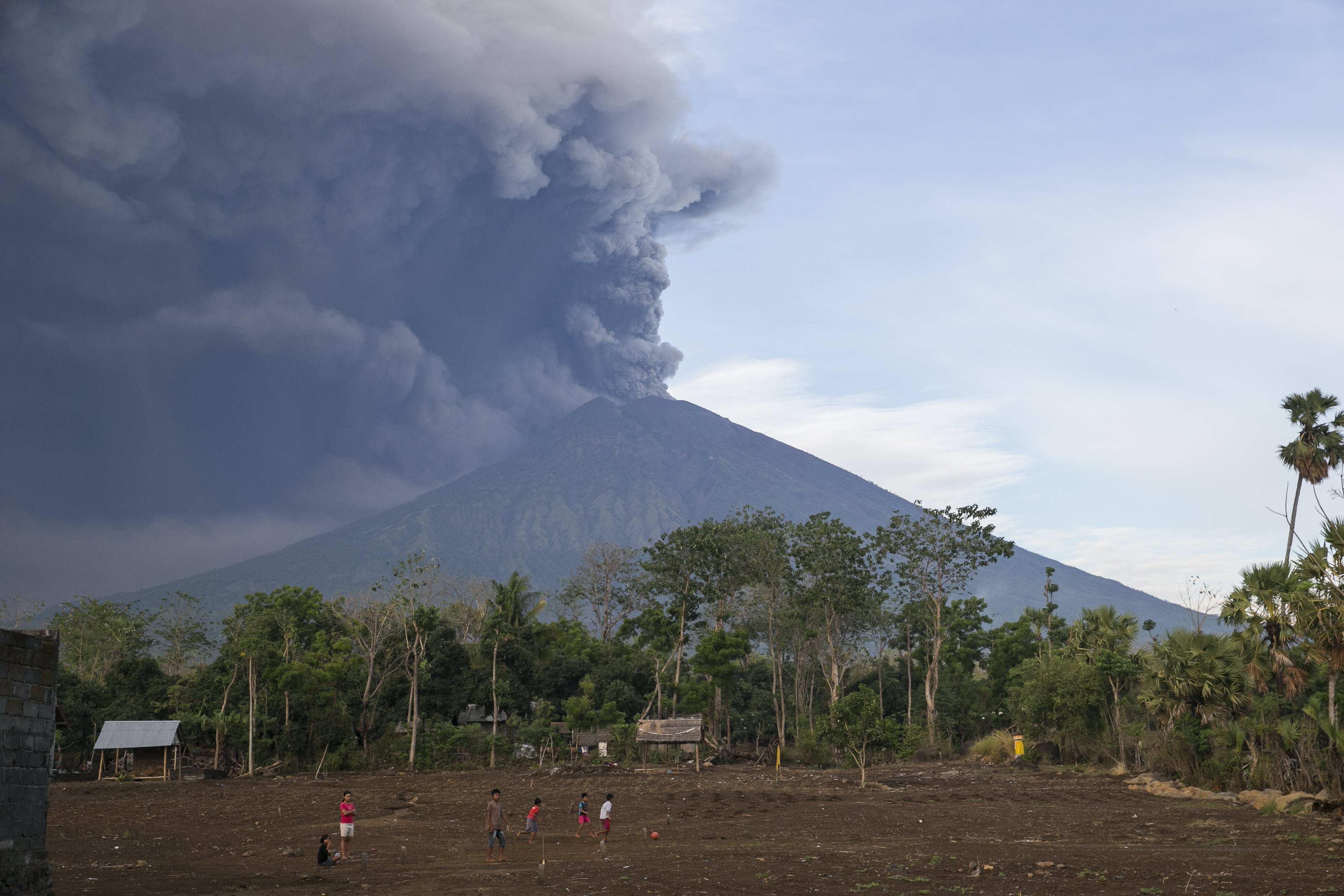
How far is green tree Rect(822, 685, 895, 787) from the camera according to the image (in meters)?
38.9

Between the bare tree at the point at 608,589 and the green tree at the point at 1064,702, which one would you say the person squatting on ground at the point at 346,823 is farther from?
the bare tree at the point at 608,589

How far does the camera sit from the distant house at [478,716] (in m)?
57.1

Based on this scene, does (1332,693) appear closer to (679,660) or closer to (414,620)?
(679,660)

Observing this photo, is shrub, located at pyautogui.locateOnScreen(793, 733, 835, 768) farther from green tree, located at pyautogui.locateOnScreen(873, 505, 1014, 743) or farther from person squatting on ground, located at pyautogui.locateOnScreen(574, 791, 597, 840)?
person squatting on ground, located at pyautogui.locateOnScreen(574, 791, 597, 840)

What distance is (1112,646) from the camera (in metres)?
43.5

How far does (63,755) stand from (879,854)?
46.0 meters

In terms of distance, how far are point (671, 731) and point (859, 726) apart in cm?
1187

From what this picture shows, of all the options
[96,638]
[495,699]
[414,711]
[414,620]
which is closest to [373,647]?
[414,620]

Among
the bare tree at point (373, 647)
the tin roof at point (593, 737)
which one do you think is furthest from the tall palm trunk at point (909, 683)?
the bare tree at point (373, 647)

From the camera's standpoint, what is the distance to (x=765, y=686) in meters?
65.9

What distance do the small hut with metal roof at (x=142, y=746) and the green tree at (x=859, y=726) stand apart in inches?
1217

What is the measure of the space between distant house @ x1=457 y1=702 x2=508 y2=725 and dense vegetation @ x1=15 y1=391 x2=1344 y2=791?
38.2 inches

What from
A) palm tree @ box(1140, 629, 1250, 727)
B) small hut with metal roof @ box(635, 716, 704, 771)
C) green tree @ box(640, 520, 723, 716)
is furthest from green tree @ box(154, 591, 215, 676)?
palm tree @ box(1140, 629, 1250, 727)

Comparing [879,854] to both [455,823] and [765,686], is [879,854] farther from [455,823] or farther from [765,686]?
[765,686]
